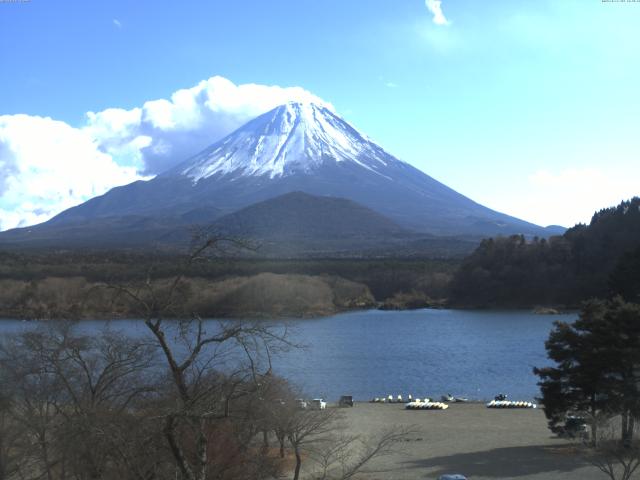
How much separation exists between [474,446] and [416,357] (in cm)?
1378

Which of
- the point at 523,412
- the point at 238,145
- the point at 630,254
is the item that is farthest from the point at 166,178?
the point at 523,412

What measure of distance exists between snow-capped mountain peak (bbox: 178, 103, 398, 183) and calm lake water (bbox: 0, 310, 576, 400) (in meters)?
79.0

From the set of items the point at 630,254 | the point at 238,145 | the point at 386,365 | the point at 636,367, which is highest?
the point at 238,145

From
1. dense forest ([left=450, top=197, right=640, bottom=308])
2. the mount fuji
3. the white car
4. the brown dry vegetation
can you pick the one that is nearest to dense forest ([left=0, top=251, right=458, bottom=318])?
the brown dry vegetation

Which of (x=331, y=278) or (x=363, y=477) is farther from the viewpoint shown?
(x=331, y=278)

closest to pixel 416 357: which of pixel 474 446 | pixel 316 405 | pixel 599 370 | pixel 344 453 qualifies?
pixel 474 446

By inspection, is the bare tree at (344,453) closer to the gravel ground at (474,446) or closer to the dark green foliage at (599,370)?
the gravel ground at (474,446)

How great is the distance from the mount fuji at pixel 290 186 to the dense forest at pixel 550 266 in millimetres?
42244

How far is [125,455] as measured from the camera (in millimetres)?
4867

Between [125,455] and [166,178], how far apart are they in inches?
4753

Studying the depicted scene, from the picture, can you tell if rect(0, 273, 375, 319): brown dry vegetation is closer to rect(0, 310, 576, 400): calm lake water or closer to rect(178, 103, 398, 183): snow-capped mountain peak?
rect(0, 310, 576, 400): calm lake water

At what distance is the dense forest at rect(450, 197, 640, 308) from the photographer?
47.3 m

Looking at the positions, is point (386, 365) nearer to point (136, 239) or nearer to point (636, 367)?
point (636, 367)

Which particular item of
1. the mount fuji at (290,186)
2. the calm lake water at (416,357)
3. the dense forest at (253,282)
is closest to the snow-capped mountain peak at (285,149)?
the mount fuji at (290,186)
